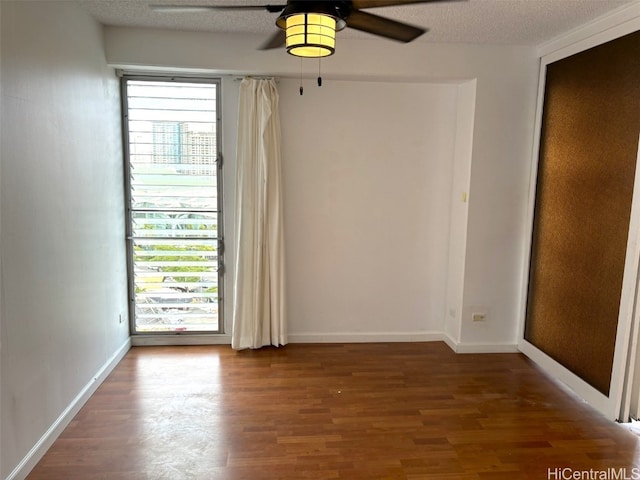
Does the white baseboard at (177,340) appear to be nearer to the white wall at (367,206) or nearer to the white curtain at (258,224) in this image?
the white curtain at (258,224)

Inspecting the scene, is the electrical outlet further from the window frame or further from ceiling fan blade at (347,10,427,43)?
ceiling fan blade at (347,10,427,43)

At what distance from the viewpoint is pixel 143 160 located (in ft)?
12.6

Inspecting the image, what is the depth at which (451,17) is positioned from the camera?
118 inches

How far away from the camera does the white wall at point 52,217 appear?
2166 millimetres

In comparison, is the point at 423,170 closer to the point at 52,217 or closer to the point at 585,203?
the point at 585,203

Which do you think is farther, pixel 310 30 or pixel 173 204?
pixel 173 204

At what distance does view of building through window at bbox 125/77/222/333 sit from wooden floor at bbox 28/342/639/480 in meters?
0.45

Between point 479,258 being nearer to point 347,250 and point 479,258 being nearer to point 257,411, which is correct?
point 347,250

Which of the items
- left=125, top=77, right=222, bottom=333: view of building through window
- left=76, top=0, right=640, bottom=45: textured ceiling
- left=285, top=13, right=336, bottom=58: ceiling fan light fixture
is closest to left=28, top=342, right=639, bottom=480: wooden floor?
left=125, top=77, right=222, bottom=333: view of building through window

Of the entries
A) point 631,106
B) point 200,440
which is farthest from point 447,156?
point 200,440

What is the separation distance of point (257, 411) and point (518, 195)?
2.84m

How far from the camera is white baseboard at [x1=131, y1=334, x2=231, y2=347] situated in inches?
158

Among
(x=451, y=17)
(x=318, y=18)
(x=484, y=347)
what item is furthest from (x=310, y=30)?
(x=484, y=347)

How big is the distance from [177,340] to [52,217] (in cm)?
186
